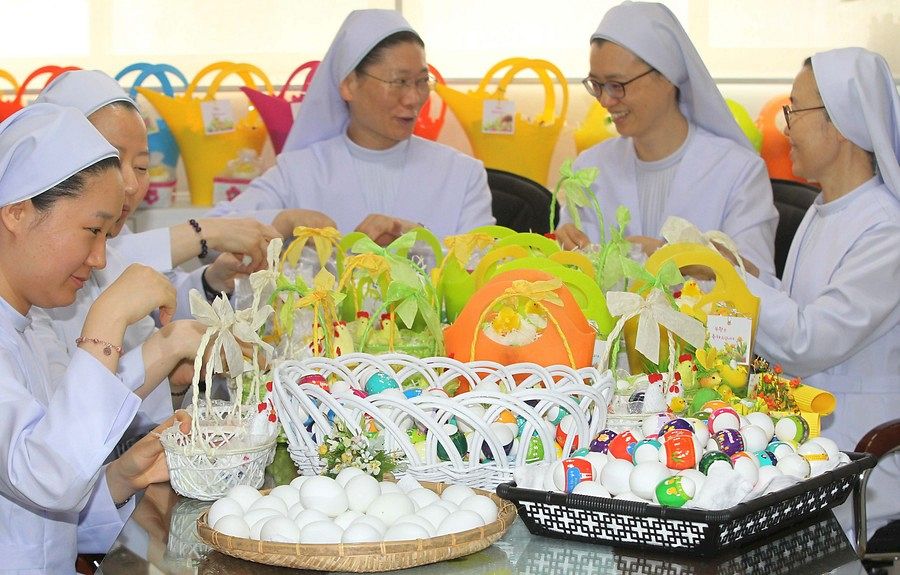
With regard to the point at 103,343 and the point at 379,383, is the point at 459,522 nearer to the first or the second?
the point at 379,383

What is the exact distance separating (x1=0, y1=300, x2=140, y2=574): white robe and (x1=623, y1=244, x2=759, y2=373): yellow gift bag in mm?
1170

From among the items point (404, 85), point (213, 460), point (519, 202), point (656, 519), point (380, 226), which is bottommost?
point (519, 202)

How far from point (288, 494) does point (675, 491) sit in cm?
56

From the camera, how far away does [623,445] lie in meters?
1.69

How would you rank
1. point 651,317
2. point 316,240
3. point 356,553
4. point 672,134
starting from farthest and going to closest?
point 672,134 → point 316,240 → point 651,317 → point 356,553

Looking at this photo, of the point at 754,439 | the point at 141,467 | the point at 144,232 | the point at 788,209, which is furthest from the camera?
the point at 788,209

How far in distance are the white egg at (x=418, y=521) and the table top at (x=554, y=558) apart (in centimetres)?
5

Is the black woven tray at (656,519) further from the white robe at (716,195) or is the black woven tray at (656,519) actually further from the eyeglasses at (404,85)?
the eyeglasses at (404,85)

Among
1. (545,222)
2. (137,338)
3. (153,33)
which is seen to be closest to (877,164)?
(545,222)

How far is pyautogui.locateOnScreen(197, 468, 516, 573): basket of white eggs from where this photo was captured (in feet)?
4.77

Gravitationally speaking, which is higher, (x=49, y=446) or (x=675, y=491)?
(x=675, y=491)

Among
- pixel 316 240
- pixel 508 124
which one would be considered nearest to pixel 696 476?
pixel 316 240

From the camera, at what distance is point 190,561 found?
1575 millimetres

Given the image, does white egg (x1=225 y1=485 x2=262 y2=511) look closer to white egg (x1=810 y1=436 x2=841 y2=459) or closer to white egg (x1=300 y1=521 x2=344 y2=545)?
white egg (x1=300 y1=521 x2=344 y2=545)
